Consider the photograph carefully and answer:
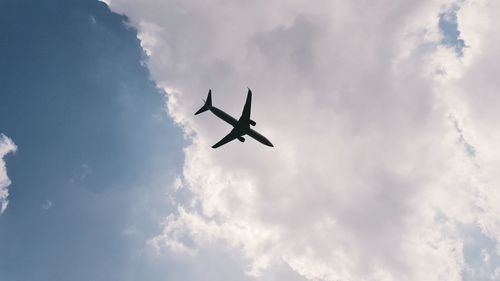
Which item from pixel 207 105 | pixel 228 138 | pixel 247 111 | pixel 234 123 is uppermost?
pixel 207 105

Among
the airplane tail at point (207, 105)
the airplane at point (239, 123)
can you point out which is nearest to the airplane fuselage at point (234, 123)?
the airplane at point (239, 123)

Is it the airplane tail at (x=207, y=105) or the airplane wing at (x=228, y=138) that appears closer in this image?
the airplane wing at (x=228, y=138)

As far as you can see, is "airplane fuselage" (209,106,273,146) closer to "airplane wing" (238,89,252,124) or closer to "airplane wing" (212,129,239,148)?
"airplane wing" (212,129,239,148)

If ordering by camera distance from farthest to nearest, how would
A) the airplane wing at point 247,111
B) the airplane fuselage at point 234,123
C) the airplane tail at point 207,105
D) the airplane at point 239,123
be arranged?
1. the airplane tail at point 207,105
2. the airplane fuselage at point 234,123
3. the airplane at point 239,123
4. the airplane wing at point 247,111

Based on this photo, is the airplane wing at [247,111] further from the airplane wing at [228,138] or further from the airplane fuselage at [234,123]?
the airplane wing at [228,138]

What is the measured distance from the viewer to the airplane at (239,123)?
6286cm

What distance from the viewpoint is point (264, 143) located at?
7038cm

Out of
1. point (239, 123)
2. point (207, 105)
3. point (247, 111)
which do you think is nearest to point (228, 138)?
point (239, 123)

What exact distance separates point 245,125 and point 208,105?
10.2m

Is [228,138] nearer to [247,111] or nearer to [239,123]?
[239,123]

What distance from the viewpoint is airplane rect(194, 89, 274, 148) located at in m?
62.9

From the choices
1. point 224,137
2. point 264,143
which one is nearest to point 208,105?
point 224,137

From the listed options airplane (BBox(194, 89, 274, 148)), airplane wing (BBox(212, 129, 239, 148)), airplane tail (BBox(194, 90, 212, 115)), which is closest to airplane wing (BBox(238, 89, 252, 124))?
airplane (BBox(194, 89, 274, 148))

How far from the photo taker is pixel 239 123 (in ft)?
211
